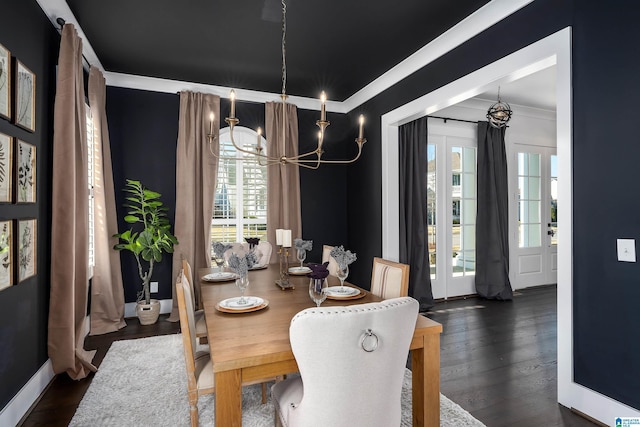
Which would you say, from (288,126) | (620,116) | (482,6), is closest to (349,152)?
(288,126)

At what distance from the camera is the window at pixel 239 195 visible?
4.32 m

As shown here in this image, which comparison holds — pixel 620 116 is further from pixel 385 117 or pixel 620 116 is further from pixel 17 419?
pixel 17 419

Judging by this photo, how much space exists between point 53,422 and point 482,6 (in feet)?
13.0

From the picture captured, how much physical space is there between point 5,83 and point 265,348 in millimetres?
2060

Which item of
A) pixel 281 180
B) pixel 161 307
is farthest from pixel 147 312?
pixel 281 180

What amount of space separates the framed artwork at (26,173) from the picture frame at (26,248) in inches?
5.9

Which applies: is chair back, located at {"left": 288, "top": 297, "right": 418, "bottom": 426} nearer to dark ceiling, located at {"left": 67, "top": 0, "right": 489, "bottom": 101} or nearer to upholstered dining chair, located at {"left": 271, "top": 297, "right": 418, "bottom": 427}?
upholstered dining chair, located at {"left": 271, "top": 297, "right": 418, "bottom": 427}

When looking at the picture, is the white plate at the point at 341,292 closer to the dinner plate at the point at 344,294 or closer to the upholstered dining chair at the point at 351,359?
the dinner plate at the point at 344,294

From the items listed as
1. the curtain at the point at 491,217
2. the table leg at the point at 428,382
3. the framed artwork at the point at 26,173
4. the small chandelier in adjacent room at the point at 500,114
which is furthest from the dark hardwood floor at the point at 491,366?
the small chandelier in adjacent room at the point at 500,114

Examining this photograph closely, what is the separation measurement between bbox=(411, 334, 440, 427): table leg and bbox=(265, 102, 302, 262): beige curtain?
293 centimetres

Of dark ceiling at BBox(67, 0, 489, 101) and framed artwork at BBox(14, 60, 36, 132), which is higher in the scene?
dark ceiling at BBox(67, 0, 489, 101)

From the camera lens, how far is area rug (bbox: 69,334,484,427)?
202cm

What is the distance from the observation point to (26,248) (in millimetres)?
2152

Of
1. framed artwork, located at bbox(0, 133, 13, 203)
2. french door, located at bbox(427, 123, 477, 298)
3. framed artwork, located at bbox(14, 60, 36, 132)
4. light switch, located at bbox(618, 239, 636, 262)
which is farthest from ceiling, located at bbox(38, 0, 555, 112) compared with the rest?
light switch, located at bbox(618, 239, 636, 262)
